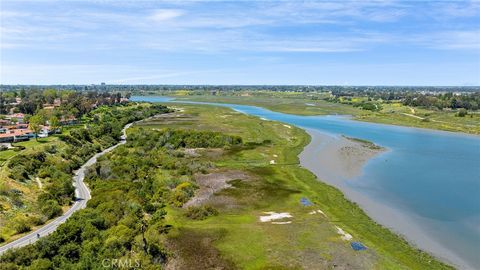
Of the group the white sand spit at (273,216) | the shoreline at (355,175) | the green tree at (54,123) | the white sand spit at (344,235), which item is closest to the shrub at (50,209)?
the white sand spit at (273,216)

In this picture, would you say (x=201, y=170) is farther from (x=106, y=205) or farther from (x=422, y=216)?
(x=422, y=216)

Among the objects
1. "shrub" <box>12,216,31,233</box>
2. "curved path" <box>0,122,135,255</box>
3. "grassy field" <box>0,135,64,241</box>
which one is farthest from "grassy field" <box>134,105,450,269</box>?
"grassy field" <box>0,135,64,241</box>

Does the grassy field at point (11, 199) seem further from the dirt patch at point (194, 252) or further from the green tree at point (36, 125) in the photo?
the green tree at point (36, 125)

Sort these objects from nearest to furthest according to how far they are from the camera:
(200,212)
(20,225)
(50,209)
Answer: (20,225) → (50,209) → (200,212)

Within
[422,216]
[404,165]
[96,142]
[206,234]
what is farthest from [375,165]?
[96,142]

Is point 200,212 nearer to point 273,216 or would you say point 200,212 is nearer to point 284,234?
point 273,216

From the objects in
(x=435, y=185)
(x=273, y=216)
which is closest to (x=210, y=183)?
(x=273, y=216)

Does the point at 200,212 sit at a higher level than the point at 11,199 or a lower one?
lower
